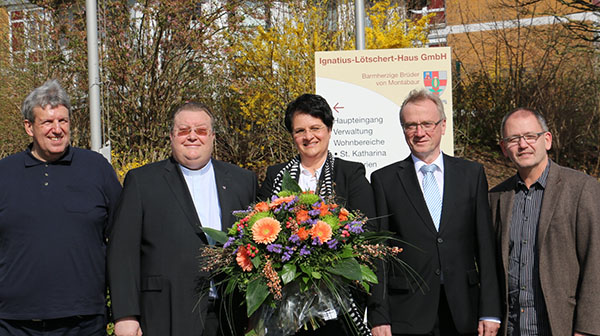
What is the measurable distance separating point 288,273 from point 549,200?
1.53 metres

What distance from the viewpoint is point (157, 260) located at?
347cm

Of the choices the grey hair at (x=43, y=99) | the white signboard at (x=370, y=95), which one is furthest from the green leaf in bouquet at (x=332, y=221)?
the white signboard at (x=370, y=95)

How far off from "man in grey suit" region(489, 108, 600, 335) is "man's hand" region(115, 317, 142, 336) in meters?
2.04

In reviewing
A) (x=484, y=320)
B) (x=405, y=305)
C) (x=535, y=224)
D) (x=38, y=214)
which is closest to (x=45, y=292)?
(x=38, y=214)

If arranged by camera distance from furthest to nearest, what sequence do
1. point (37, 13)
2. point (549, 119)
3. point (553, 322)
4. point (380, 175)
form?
point (549, 119) → point (37, 13) → point (380, 175) → point (553, 322)

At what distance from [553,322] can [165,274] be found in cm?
210

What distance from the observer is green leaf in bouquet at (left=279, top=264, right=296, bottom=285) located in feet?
9.64

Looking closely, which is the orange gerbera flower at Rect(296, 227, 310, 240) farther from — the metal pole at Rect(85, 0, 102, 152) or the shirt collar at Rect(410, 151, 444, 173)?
the metal pole at Rect(85, 0, 102, 152)

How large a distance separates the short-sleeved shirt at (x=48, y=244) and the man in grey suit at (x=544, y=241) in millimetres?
2359

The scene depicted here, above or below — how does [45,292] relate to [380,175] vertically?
below

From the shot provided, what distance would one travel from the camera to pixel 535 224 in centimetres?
343

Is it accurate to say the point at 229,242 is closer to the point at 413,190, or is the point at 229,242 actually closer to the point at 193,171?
the point at 193,171

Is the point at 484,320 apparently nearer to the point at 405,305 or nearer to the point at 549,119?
the point at 405,305

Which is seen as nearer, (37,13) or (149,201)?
(149,201)
